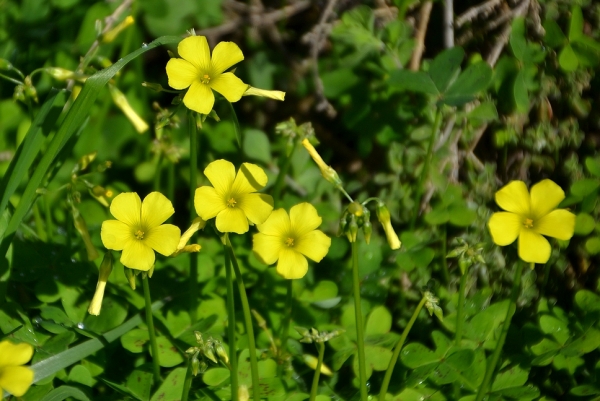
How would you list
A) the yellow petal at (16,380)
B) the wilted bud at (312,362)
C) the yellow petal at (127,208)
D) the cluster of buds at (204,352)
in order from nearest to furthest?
1. the yellow petal at (16,380)
2. the cluster of buds at (204,352)
3. the yellow petal at (127,208)
4. the wilted bud at (312,362)

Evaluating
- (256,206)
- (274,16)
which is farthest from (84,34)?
(256,206)

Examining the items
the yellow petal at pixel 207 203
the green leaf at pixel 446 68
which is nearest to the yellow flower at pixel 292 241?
the yellow petal at pixel 207 203

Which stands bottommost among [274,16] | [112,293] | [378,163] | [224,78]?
[378,163]

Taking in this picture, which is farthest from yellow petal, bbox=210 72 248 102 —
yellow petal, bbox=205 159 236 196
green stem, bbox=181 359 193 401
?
green stem, bbox=181 359 193 401

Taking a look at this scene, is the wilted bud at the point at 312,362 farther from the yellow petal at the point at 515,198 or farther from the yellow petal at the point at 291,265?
the yellow petal at the point at 515,198

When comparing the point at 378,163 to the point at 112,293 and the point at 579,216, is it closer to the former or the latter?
the point at 579,216

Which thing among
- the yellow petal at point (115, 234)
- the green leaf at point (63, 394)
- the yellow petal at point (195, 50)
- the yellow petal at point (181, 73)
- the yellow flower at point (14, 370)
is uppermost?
the yellow petal at point (195, 50)

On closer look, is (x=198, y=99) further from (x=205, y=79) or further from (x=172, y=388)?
(x=172, y=388)
